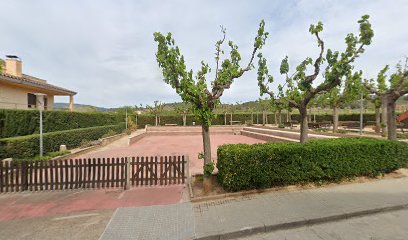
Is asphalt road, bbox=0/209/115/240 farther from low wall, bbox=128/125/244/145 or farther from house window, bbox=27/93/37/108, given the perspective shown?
low wall, bbox=128/125/244/145

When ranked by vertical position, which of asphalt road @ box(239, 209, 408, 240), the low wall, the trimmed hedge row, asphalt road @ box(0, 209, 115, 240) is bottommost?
asphalt road @ box(0, 209, 115, 240)

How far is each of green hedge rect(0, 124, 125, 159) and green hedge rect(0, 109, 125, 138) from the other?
5.24 feet

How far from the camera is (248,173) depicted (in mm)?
6000

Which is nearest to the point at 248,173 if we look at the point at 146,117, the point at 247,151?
the point at 247,151

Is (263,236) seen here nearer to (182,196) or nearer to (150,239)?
(150,239)

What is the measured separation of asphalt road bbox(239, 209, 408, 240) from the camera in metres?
4.03

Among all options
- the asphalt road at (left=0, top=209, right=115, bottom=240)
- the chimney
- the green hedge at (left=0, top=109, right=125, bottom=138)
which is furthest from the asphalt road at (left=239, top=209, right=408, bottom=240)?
the chimney

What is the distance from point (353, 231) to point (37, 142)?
14022mm

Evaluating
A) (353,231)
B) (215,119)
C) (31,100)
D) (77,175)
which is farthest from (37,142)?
(215,119)

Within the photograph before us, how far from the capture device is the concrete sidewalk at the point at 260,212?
4.30m

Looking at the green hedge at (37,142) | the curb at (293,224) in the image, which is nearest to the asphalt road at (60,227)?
the curb at (293,224)

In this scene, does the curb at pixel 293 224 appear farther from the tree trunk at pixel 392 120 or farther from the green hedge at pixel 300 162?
the tree trunk at pixel 392 120

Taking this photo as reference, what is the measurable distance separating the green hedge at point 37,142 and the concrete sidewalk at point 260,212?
798 cm

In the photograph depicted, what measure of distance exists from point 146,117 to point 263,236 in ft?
112
